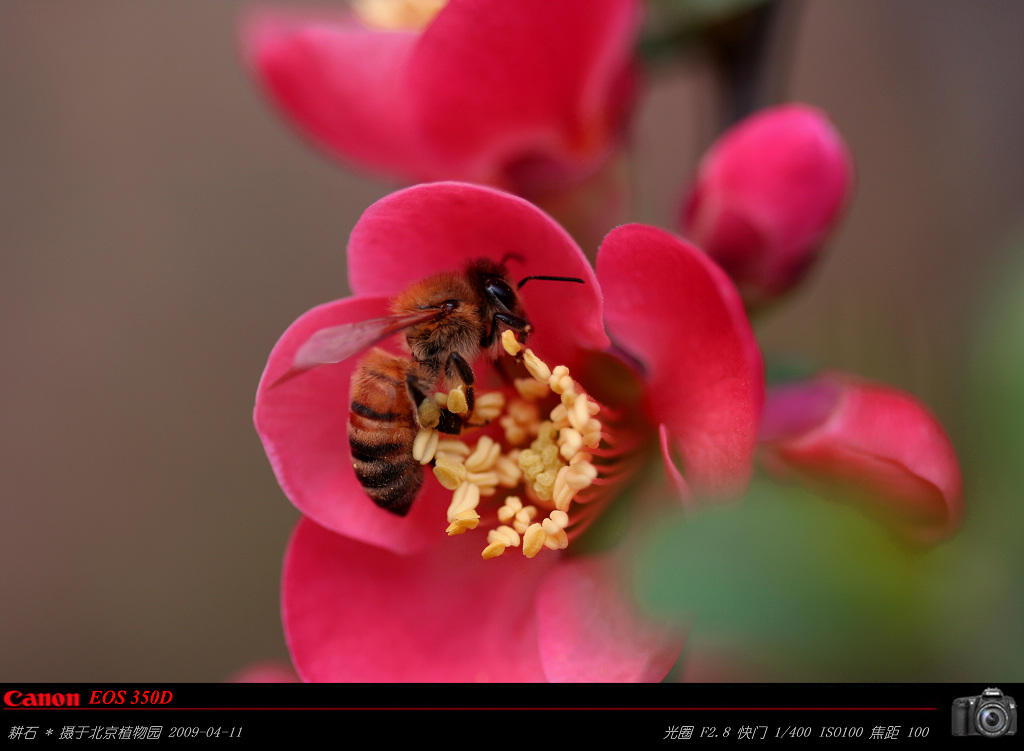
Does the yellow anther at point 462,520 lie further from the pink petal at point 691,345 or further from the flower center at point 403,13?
the flower center at point 403,13

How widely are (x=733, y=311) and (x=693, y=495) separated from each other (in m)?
0.12

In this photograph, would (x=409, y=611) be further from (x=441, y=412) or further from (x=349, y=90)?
(x=349, y=90)

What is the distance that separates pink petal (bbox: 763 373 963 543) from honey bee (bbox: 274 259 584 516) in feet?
0.58

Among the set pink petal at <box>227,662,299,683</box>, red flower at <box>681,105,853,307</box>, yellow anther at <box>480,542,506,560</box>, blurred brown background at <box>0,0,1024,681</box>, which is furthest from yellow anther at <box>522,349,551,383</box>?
blurred brown background at <box>0,0,1024,681</box>

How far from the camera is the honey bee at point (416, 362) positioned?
501mm

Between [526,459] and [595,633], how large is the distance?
116 mm

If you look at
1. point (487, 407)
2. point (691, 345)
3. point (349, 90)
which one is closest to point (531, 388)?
point (487, 407)

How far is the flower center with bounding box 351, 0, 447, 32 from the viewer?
2.59 ft

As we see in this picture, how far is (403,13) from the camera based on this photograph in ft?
2.63

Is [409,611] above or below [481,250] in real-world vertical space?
below

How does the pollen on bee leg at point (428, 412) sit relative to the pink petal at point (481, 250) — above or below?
below
